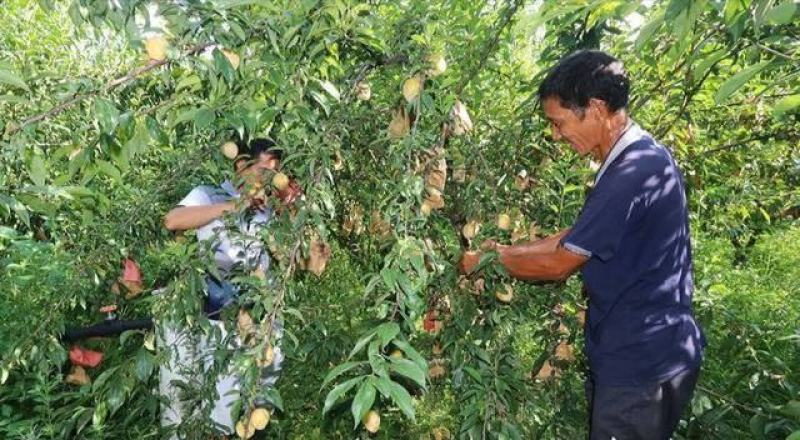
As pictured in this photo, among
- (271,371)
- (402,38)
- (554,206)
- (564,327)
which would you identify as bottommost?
(271,371)

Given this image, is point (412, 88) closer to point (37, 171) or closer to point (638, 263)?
point (638, 263)

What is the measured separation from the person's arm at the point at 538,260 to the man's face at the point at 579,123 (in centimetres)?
29

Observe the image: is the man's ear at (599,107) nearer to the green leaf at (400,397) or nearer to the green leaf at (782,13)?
the green leaf at (782,13)

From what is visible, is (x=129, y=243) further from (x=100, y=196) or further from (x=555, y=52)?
(x=555, y=52)

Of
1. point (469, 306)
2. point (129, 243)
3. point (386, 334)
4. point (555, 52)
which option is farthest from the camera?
point (555, 52)

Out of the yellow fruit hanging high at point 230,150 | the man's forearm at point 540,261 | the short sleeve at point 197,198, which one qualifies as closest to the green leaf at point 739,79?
the man's forearm at point 540,261

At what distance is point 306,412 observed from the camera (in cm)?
311

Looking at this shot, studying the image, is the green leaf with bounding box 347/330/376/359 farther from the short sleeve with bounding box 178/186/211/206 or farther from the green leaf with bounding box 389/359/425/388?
the short sleeve with bounding box 178/186/211/206

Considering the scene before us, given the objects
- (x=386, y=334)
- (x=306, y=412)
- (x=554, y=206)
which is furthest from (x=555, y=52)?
(x=386, y=334)

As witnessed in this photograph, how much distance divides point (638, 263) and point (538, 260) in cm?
26

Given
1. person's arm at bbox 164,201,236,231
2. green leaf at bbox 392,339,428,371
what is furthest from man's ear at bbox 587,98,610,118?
person's arm at bbox 164,201,236,231

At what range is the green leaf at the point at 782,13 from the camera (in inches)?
39.8

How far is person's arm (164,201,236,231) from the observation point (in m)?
2.13

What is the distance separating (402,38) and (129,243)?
130 cm
